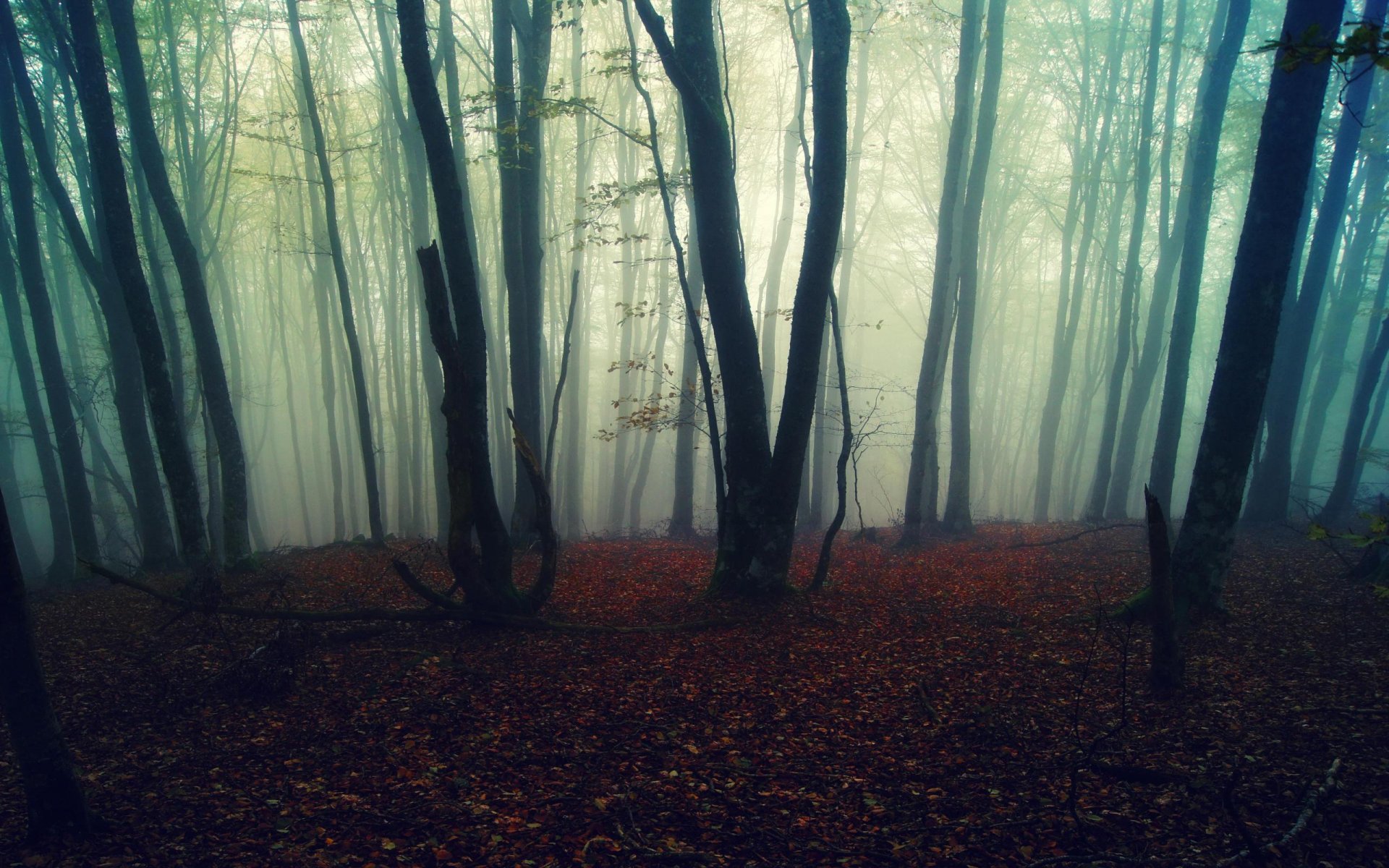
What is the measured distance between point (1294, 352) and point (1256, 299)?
828cm

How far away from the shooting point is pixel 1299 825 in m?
2.89

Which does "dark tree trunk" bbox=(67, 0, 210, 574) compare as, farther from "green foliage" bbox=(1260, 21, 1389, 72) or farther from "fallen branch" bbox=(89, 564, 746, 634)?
"green foliage" bbox=(1260, 21, 1389, 72)

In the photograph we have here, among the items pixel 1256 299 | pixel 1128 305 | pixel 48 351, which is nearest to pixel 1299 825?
pixel 1256 299

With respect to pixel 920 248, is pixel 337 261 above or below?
below

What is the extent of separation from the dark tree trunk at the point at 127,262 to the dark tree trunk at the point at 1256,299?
34.6 ft

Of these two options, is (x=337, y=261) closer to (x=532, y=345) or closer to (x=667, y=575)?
(x=532, y=345)

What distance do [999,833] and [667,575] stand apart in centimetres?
601

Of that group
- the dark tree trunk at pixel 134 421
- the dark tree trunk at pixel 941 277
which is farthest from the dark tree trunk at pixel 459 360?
the dark tree trunk at pixel 134 421

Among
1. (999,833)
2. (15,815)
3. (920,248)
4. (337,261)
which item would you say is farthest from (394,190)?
(999,833)

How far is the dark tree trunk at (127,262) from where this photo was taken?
25.3 ft

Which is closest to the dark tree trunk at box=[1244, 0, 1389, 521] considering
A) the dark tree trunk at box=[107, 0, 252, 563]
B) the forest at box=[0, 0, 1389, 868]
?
the forest at box=[0, 0, 1389, 868]

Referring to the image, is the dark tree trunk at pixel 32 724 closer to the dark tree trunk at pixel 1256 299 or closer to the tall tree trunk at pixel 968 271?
the dark tree trunk at pixel 1256 299

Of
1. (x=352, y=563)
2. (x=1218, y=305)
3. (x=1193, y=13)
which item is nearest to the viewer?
(x=352, y=563)

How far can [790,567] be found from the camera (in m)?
10.0
